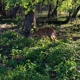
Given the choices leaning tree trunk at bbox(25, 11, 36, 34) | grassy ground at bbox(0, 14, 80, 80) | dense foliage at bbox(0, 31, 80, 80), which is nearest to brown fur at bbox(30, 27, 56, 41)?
grassy ground at bbox(0, 14, 80, 80)

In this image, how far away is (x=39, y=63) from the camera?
8453 mm

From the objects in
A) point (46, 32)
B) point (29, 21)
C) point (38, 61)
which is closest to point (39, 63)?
point (38, 61)

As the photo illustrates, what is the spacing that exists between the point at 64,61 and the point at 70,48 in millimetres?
968

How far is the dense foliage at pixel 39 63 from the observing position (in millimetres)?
7250

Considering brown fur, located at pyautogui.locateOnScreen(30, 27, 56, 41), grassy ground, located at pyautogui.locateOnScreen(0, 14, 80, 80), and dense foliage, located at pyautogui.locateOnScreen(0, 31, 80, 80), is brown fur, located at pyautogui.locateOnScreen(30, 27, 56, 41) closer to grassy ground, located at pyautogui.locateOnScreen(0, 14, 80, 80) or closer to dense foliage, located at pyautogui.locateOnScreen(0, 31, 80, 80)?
grassy ground, located at pyautogui.locateOnScreen(0, 14, 80, 80)

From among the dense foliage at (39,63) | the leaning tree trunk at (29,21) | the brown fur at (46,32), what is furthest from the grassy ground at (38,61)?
the leaning tree trunk at (29,21)

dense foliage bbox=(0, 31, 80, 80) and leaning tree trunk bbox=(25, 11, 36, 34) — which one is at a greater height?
leaning tree trunk bbox=(25, 11, 36, 34)

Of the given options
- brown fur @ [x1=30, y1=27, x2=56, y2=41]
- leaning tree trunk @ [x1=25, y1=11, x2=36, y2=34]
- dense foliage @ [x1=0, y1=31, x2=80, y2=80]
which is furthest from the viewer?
leaning tree trunk @ [x1=25, y1=11, x2=36, y2=34]

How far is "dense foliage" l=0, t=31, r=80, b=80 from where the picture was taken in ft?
23.8

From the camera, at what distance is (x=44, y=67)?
8227mm

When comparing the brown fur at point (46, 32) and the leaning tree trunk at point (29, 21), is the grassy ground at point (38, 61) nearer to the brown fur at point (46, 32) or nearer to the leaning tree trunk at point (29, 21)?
the brown fur at point (46, 32)

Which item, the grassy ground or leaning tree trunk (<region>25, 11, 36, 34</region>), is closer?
the grassy ground

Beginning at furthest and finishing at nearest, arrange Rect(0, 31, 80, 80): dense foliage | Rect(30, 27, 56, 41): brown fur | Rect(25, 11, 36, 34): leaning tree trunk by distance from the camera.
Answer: Rect(25, 11, 36, 34): leaning tree trunk → Rect(30, 27, 56, 41): brown fur → Rect(0, 31, 80, 80): dense foliage

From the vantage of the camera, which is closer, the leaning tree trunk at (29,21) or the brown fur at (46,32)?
the brown fur at (46,32)
